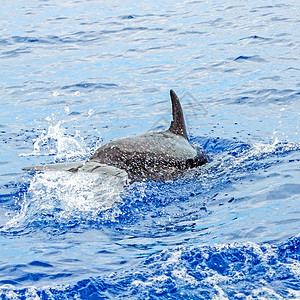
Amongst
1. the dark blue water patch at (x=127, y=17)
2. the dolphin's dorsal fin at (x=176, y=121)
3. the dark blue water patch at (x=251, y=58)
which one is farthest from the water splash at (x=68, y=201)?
the dark blue water patch at (x=127, y=17)

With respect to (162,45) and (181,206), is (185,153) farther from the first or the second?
(162,45)

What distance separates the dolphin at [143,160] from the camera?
7895 mm

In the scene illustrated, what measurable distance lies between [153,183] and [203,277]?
3204 mm

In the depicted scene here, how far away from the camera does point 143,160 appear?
8.18m

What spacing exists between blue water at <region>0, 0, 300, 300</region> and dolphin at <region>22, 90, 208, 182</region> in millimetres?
220

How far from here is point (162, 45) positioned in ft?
65.2

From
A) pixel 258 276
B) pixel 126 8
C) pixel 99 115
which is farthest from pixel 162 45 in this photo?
pixel 258 276

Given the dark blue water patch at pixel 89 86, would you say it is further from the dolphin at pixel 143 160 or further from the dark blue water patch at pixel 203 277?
the dark blue water patch at pixel 203 277

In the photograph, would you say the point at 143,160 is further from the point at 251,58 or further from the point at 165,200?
the point at 251,58

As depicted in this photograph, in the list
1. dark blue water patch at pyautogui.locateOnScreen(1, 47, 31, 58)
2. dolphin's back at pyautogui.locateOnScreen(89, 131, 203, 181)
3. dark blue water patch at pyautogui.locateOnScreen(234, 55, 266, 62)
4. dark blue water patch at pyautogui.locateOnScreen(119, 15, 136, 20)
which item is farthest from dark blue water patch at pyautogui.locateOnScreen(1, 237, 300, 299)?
dark blue water patch at pyautogui.locateOnScreen(119, 15, 136, 20)

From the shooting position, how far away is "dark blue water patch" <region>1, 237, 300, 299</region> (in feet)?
15.1

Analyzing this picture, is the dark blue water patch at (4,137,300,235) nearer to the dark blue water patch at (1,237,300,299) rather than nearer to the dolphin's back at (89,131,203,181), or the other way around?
the dolphin's back at (89,131,203,181)

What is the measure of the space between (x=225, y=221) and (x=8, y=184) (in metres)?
3.90

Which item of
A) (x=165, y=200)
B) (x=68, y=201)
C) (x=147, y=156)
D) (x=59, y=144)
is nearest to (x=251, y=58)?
(x=59, y=144)
